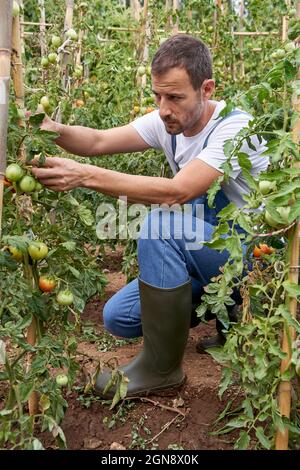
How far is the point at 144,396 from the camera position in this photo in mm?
2152

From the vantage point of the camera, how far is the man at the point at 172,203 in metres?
2.04

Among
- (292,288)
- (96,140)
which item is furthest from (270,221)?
(96,140)

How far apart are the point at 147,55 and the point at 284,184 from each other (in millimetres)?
2907

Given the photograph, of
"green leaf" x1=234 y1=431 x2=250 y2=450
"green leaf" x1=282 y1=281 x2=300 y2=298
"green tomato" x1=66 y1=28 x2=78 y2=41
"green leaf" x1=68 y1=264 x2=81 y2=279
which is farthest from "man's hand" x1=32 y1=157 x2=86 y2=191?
"green tomato" x1=66 y1=28 x2=78 y2=41

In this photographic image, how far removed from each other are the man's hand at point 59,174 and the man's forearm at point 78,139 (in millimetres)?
398

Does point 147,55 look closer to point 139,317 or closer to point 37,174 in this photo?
point 139,317

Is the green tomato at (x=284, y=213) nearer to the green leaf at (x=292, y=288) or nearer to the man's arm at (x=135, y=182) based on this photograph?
the green leaf at (x=292, y=288)

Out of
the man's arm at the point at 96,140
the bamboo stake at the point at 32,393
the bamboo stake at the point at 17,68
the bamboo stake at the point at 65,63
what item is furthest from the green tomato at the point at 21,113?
the bamboo stake at the point at 65,63

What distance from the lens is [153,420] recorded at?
79.0 inches

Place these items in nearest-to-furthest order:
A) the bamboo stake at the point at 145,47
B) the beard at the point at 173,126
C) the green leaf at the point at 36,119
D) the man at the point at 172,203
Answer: the green leaf at the point at 36,119
the man at the point at 172,203
the beard at the point at 173,126
the bamboo stake at the point at 145,47

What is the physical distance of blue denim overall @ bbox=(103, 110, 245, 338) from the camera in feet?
6.77

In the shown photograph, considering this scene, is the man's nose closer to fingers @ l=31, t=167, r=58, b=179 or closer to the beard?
the beard

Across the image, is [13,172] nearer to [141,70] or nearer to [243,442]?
[243,442]
